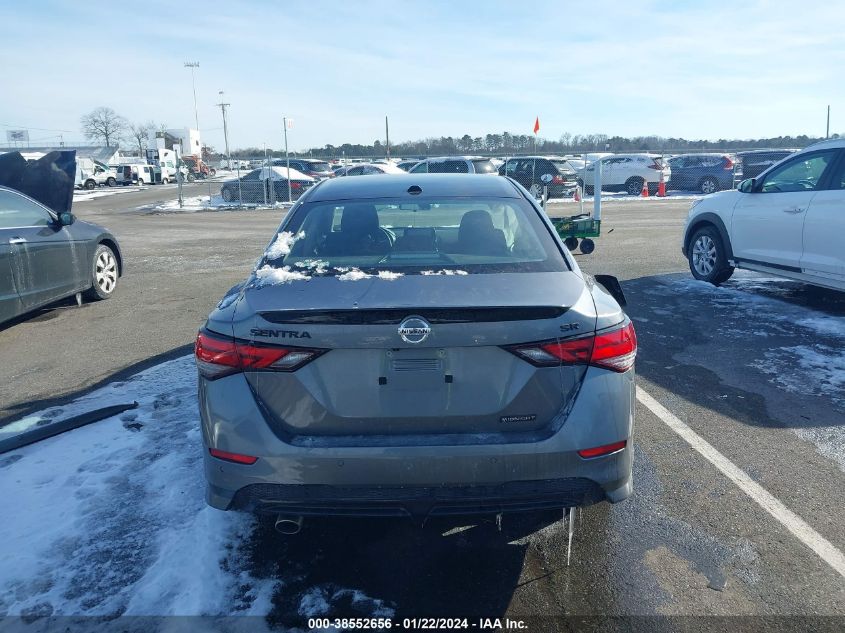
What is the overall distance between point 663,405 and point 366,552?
274 centimetres

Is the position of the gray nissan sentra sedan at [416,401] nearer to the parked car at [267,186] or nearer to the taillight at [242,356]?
the taillight at [242,356]

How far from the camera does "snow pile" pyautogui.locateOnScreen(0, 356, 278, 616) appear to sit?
2.75 m

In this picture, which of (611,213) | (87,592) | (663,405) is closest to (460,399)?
(87,592)

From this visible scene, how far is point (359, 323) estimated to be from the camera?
8.24ft

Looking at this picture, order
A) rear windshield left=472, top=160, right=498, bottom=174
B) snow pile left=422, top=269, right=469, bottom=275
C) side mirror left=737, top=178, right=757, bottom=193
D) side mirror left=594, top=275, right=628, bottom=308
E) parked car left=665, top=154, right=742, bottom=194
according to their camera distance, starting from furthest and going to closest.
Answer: parked car left=665, top=154, right=742, bottom=194, rear windshield left=472, top=160, right=498, bottom=174, side mirror left=737, top=178, right=757, bottom=193, side mirror left=594, top=275, right=628, bottom=308, snow pile left=422, top=269, right=469, bottom=275

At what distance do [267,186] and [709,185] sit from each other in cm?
1875

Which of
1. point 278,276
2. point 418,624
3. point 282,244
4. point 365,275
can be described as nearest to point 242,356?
point 278,276

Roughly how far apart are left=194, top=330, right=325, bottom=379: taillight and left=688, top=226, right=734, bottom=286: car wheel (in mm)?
7712

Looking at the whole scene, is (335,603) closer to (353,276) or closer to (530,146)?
(353,276)

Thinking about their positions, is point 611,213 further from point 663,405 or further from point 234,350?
point 234,350

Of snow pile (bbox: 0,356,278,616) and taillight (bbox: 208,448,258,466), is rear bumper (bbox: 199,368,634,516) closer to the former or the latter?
taillight (bbox: 208,448,258,466)

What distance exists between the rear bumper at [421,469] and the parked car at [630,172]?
87.8ft

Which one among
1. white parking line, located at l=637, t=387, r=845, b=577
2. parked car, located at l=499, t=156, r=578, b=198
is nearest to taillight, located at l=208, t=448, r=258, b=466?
white parking line, located at l=637, t=387, r=845, b=577

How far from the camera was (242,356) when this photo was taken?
260cm
